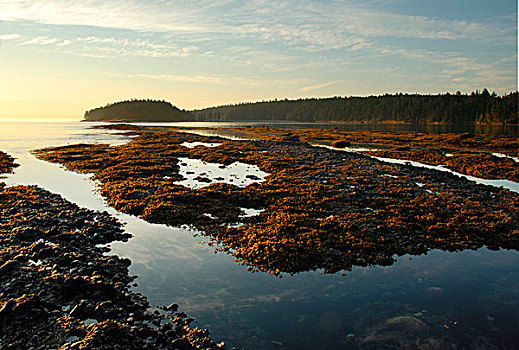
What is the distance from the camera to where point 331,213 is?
65.4 feet

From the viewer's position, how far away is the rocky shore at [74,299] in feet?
28.6

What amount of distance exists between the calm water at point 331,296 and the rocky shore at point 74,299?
2.60ft

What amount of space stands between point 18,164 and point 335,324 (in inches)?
1950

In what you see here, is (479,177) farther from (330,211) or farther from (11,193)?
(11,193)

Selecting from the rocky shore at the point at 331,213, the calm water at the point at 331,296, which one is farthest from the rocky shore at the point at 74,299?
the rocky shore at the point at 331,213

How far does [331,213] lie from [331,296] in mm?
9004

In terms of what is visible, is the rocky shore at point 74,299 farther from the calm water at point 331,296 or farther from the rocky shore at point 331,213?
the rocky shore at point 331,213

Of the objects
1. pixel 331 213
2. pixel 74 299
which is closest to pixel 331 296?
pixel 331 213

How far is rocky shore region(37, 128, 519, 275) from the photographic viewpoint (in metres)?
Result: 14.7

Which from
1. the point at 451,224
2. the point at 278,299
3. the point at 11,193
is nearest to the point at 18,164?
the point at 11,193

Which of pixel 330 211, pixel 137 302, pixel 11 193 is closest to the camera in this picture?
pixel 137 302

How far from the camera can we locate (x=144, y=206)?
2167 centimetres

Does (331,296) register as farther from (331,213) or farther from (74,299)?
(74,299)

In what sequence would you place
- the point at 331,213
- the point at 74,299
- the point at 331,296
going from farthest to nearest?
the point at 331,213
the point at 331,296
the point at 74,299
